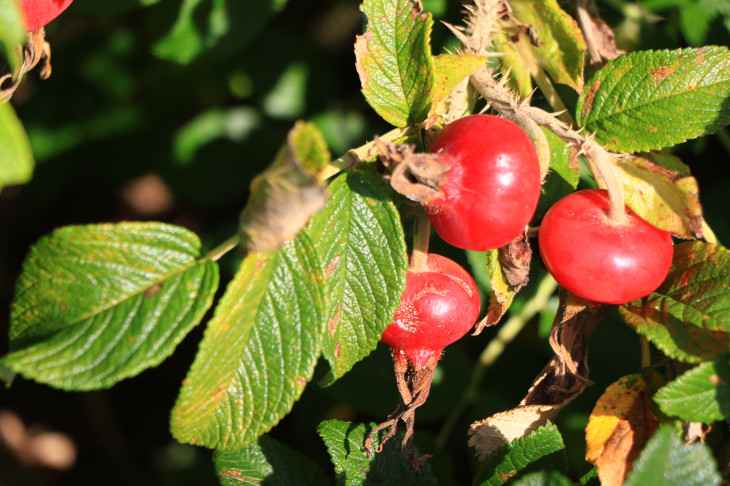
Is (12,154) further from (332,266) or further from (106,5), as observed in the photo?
(106,5)

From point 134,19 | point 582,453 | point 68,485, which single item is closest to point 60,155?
point 134,19

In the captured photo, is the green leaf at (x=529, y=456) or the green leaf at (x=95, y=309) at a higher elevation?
the green leaf at (x=95, y=309)

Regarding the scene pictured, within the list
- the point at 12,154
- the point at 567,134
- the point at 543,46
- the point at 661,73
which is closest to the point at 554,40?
the point at 543,46

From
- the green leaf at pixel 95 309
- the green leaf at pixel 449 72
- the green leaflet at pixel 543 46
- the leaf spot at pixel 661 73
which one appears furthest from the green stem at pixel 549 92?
the green leaf at pixel 95 309

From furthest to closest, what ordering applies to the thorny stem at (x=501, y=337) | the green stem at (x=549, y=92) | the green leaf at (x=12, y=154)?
1. the thorny stem at (x=501, y=337)
2. the green stem at (x=549, y=92)
3. the green leaf at (x=12, y=154)

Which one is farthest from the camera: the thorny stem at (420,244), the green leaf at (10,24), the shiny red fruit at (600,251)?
the thorny stem at (420,244)

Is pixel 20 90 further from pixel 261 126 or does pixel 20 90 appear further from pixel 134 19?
pixel 261 126

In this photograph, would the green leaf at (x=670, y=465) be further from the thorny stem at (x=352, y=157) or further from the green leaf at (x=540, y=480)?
the thorny stem at (x=352, y=157)
